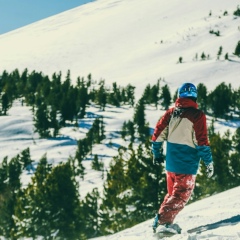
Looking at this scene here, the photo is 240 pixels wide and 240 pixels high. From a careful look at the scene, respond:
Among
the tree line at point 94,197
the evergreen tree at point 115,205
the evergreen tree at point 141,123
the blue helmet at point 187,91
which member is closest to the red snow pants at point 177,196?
the blue helmet at point 187,91

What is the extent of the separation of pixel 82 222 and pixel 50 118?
63775mm

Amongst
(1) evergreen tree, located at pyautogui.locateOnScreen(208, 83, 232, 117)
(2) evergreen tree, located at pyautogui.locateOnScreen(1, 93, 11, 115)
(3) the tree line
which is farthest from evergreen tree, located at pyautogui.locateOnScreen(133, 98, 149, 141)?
(2) evergreen tree, located at pyautogui.locateOnScreen(1, 93, 11, 115)

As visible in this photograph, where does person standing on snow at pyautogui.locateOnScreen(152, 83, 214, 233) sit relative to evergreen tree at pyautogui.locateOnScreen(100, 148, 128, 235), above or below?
above

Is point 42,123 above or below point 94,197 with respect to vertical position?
above

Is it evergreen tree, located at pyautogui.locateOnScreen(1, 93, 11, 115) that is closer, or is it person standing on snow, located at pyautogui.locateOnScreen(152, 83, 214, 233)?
person standing on snow, located at pyautogui.locateOnScreen(152, 83, 214, 233)

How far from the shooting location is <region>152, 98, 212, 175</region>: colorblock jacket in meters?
6.62

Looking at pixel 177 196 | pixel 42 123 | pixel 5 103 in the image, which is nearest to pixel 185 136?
pixel 177 196

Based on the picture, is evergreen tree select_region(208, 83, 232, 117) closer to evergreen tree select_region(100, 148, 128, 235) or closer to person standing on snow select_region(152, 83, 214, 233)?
evergreen tree select_region(100, 148, 128, 235)

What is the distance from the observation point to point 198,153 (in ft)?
22.0

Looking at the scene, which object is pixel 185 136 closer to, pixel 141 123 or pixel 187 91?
pixel 187 91

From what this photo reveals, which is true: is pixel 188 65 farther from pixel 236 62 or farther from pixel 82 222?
pixel 82 222

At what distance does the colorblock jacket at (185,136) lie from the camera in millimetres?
6621

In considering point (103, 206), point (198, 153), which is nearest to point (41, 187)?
point (103, 206)

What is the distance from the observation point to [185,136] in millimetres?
6797
